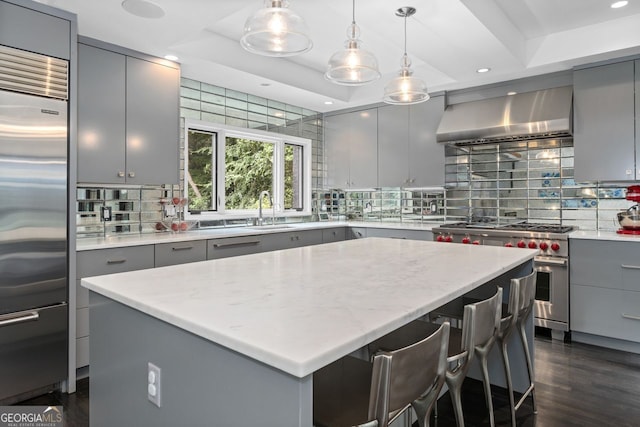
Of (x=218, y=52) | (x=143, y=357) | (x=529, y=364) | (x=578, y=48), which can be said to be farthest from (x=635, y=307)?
(x=218, y=52)

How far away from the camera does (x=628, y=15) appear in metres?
3.16

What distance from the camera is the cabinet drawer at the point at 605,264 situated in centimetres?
311

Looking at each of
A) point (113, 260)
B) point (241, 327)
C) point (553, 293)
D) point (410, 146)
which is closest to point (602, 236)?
point (553, 293)

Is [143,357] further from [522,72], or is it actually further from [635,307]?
[522,72]

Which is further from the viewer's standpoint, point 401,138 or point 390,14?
point 401,138

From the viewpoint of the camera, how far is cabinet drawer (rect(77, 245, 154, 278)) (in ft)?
8.79

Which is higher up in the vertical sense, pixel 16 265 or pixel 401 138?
pixel 401 138

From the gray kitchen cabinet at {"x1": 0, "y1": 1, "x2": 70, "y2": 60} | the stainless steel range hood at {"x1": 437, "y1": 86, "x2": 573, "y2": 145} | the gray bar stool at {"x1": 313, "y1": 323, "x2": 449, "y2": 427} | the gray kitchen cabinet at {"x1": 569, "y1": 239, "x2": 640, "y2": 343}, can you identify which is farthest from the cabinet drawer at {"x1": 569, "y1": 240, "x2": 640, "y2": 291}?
the gray kitchen cabinet at {"x1": 0, "y1": 1, "x2": 70, "y2": 60}

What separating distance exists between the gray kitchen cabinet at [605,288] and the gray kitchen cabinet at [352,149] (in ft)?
7.63

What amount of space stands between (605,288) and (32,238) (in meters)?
4.07

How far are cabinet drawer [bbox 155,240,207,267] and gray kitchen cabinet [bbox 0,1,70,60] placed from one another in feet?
4.67

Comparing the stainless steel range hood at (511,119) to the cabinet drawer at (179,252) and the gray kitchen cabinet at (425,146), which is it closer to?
the gray kitchen cabinet at (425,146)

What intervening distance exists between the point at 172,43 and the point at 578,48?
10.7 ft

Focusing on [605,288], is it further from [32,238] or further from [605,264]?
[32,238]
